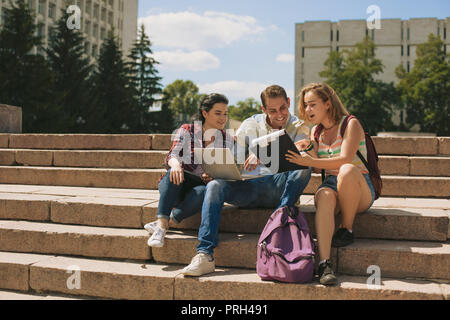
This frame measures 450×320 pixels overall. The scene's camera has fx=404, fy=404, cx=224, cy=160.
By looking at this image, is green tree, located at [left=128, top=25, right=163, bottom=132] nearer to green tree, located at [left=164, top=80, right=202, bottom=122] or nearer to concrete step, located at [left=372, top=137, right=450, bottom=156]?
concrete step, located at [left=372, top=137, right=450, bottom=156]

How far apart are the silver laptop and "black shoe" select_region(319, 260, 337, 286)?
93 cm

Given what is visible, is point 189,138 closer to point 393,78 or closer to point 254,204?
point 254,204

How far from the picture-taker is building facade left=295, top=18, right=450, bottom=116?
2105 inches

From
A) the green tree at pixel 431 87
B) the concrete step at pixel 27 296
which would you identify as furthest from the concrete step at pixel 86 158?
the green tree at pixel 431 87

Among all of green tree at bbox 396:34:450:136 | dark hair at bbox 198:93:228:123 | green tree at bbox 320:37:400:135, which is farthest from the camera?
green tree at bbox 320:37:400:135

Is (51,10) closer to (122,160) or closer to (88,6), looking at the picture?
(88,6)

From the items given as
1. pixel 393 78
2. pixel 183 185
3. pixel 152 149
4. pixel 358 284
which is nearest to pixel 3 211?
pixel 183 185

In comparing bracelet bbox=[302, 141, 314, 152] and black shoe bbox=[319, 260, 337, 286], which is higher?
bracelet bbox=[302, 141, 314, 152]

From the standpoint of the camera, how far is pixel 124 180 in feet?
18.1

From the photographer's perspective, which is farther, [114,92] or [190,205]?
[114,92]

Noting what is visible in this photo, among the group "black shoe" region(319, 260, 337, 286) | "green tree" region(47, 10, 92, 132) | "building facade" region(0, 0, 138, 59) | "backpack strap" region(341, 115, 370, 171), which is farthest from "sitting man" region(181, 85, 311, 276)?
"building facade" region(0, 0, 138, 59)

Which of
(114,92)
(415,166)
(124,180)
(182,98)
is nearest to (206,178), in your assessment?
(124,180)

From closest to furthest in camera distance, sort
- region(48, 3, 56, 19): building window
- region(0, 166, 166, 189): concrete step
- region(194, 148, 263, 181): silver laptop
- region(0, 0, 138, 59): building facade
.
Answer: region(194, 148, 263, 181): silver laptop → region(0, 166, 166, 189): concrete step → region(0, 0, 138, 59): building facade → region(48, 3, 56, 19): building window

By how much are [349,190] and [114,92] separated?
28.5m
